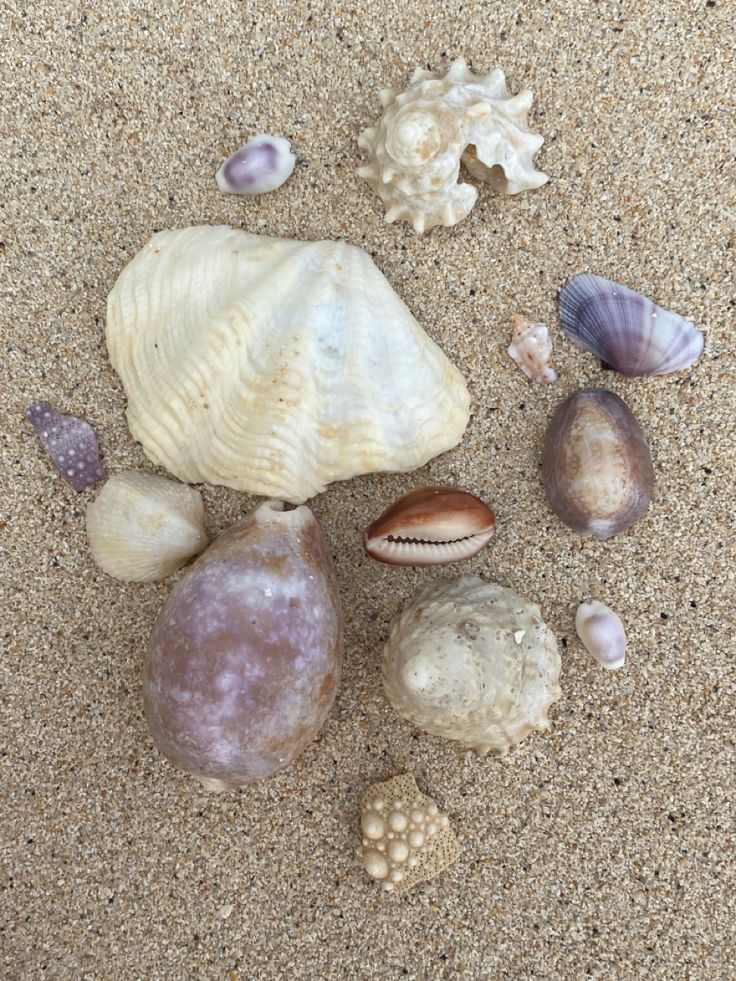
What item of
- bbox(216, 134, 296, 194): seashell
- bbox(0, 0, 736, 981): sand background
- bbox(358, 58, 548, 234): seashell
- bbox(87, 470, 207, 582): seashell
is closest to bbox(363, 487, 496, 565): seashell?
bbox(0, 0, 736, 981): sand background

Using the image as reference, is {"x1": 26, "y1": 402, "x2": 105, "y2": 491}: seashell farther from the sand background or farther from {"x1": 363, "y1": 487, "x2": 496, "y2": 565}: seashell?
{"x1": 363, "y1": 487, "x2": 496, "y2": 565}: seashell

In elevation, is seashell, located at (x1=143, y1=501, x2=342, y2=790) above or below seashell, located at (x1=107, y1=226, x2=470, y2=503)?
below

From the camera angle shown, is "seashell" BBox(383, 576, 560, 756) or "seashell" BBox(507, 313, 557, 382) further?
"seashell" BBox(507, 313, 557, 382)

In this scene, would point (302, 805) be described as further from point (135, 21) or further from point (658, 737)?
point (135, 21)

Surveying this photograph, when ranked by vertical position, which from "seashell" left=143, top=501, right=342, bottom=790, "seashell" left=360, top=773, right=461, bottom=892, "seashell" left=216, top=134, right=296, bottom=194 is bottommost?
"seashell" left=360, top=773, right=461, bottom=892

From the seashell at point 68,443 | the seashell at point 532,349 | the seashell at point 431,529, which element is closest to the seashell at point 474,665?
the seashell at point 431,529

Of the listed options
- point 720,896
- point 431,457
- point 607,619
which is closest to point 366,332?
point 431,457
